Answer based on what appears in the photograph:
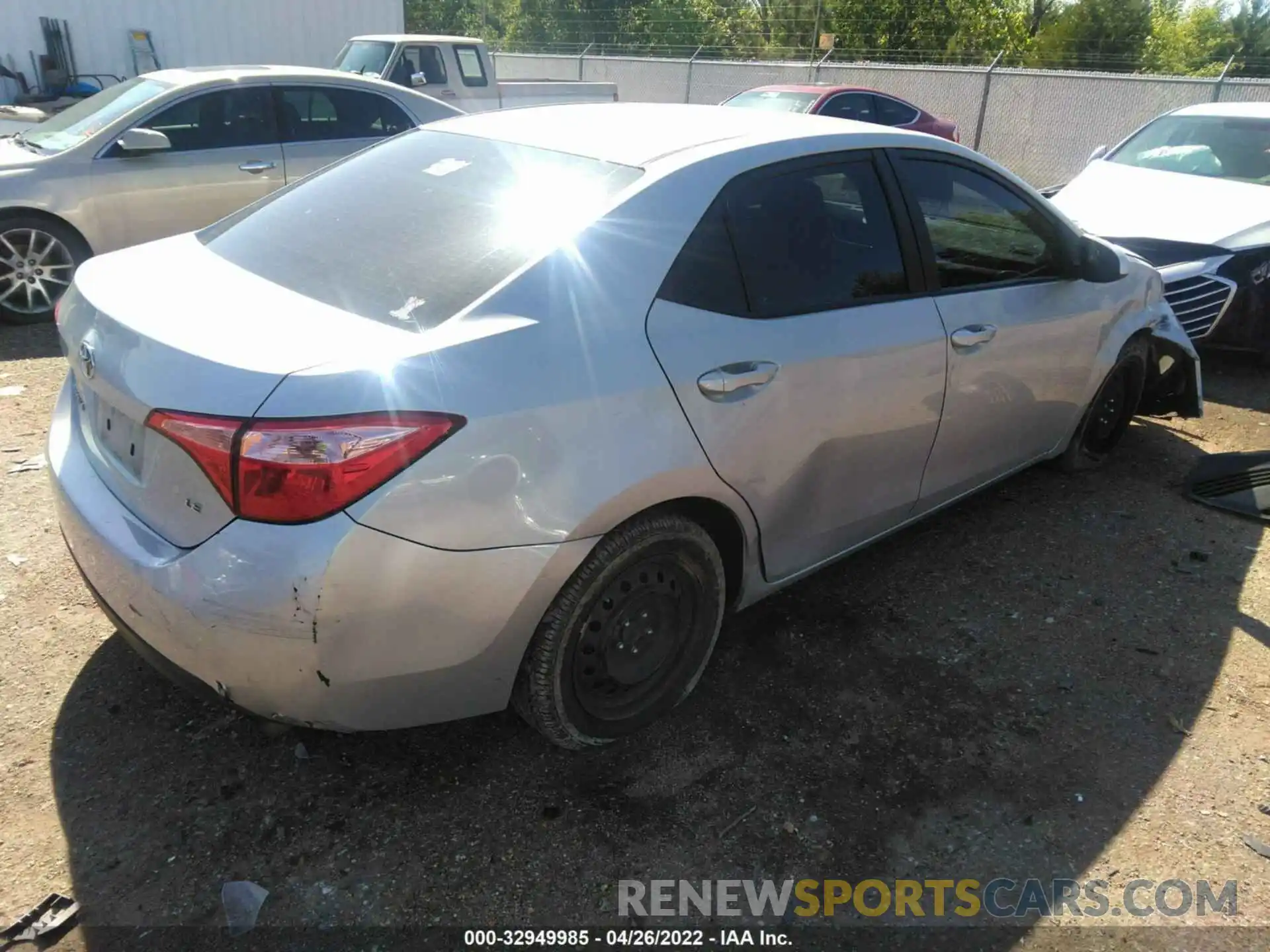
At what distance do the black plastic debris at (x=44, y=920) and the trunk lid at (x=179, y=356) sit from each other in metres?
0.89

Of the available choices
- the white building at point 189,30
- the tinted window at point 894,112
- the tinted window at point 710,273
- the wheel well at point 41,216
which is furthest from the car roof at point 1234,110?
the white building at point 189,30

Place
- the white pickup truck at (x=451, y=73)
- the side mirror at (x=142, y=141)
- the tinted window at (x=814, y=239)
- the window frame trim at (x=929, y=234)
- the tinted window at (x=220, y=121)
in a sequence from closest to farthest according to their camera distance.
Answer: the tinted window at (x=814, y=239) → the window frame trim at (x=929, y=234) → the side mirror at (x=142, y=141) → the tinted window at (x=220, y=121) → the white pickup truck at (x=451, y=73)

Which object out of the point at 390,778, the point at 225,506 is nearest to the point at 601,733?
the point at 390,778

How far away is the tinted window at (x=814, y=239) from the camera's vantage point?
9.33 ft

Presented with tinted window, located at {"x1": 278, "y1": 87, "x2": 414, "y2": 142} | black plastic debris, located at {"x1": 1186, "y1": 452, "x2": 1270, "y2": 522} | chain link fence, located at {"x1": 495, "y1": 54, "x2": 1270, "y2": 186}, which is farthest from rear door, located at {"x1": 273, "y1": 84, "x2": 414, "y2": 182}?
chain link fence, located at {"x1": 495, "y1": 54, "x2": 1270, "y2": 186}

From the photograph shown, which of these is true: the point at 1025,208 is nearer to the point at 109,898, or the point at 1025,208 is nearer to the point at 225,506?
the point at 225,506

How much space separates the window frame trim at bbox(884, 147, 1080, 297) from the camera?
11.0 ft

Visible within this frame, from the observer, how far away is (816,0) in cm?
3331

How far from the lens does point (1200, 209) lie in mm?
6707

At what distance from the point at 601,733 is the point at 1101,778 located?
148cm

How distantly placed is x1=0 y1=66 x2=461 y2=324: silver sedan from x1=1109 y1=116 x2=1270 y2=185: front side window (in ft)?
20.7

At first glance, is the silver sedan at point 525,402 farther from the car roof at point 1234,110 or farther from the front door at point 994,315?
the car roof at point 1234,110

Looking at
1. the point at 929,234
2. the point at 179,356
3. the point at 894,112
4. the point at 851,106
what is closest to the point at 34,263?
Answer: the point at 179,356

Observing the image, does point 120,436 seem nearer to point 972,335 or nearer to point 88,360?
point 88,360
